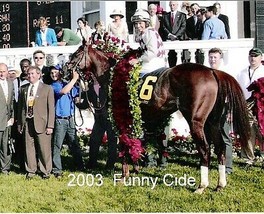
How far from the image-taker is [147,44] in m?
7.41

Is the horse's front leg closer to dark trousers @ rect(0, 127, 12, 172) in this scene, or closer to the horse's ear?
the horse's ear

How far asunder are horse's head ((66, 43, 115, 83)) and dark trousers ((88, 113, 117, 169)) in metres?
0.56

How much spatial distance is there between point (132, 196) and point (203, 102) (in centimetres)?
126

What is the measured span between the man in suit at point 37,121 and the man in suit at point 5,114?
0.99 ft

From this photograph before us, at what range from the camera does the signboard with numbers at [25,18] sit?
11422mm

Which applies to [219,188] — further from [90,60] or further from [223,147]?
[90,60]

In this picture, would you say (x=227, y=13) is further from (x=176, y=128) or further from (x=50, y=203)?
(x=50, y=203)

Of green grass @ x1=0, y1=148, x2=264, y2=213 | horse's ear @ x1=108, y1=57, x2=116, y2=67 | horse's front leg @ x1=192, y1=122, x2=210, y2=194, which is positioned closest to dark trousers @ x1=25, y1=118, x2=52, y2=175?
green grass @ x1=0, y1=148, x2=264, y2=213

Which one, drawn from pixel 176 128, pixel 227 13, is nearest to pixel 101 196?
pixel 176 128

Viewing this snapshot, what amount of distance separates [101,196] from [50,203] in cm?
53

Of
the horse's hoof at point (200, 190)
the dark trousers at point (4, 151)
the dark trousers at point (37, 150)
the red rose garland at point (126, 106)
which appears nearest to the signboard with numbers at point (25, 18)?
the dark trousers at point (4, 151)

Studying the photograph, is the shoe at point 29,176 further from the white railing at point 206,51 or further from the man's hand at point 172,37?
the man's hand at point 172,37

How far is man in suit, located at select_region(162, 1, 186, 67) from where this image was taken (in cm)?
932

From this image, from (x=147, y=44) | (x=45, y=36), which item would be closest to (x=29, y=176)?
(x=147, y=44)
